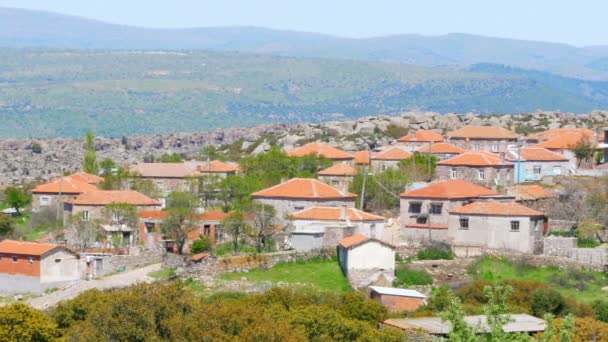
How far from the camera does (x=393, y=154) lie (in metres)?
69.2

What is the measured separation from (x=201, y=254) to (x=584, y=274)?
40.6ft

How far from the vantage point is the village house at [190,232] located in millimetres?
54406

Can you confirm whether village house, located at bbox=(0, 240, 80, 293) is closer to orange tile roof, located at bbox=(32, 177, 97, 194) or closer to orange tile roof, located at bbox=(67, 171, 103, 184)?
orange tile roof, located at bbox=(32, 177, 97, 194)

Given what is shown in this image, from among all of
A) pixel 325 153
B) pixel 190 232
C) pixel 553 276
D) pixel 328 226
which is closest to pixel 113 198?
pixel 190 232

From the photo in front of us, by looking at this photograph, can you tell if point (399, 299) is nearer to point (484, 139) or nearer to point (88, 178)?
point (88, 178)

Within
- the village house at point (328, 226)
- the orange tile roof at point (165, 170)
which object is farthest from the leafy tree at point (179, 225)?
the orange tile roof at point (165, 170)

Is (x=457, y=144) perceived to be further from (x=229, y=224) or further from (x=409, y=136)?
(x=229, y=224)

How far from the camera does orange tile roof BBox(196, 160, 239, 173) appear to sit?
233 ft

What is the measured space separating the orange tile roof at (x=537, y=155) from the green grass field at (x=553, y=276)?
16033mm

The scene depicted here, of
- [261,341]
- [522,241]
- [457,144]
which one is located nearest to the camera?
[261,341]

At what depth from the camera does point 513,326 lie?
1438 inches

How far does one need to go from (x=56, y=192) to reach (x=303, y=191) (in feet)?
45.7

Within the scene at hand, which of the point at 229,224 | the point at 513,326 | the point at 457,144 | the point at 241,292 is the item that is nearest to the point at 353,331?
the point at 513,326

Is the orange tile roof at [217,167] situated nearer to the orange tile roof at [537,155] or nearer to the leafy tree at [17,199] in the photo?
the leafy tree at [17,199]
